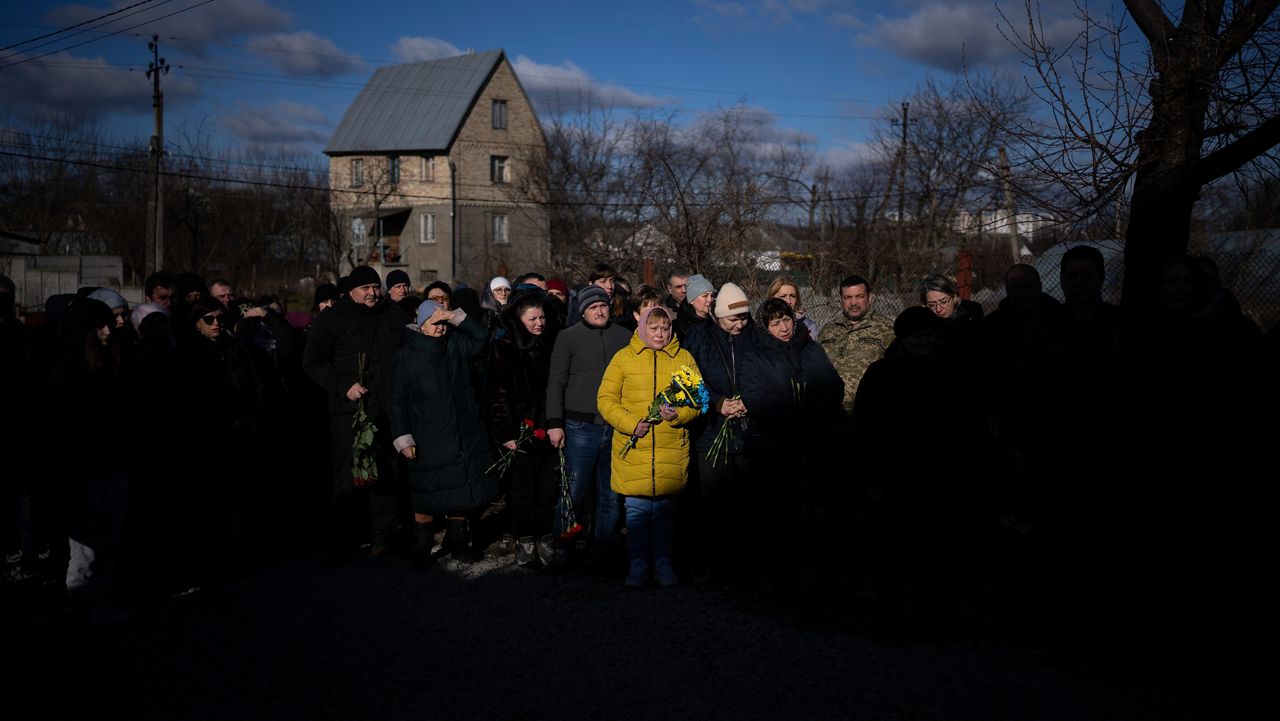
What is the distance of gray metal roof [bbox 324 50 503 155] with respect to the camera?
174 feet

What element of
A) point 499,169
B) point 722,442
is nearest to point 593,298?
point 722,442

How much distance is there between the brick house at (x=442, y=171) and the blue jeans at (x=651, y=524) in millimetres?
Answer: 44395

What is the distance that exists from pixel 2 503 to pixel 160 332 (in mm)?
1530

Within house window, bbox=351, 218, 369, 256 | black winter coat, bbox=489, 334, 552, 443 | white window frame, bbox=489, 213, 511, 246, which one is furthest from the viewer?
white window frame, bbox=489, 213, 511, 246

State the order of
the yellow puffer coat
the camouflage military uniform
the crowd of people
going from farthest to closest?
the camouflage military uniform, the yellow puffer coat, the crowd of people

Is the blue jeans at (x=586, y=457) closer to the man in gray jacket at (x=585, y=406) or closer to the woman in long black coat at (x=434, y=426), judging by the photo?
the man in gray jacket at (x=585, y=406)

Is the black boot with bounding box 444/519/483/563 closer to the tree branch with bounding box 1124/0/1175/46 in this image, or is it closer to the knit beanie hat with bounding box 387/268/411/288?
A: the knit beanie hat with bounding box 387/268/411/288

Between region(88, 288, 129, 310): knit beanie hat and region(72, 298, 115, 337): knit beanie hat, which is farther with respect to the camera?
region(88, 288, 129, 310): knit beanie hat

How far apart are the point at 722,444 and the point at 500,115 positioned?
5090 cm

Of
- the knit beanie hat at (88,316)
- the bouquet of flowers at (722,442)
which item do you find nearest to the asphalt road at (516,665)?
the bouquet of flowers at (722,442)

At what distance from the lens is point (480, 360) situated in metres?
7.48

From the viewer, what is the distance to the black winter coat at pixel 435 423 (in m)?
7.16

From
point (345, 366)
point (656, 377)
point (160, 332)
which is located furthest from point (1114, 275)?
point (160, 332)

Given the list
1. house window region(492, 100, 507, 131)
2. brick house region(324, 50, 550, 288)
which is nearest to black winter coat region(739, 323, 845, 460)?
brick house region(324, 50, 550, 288)
